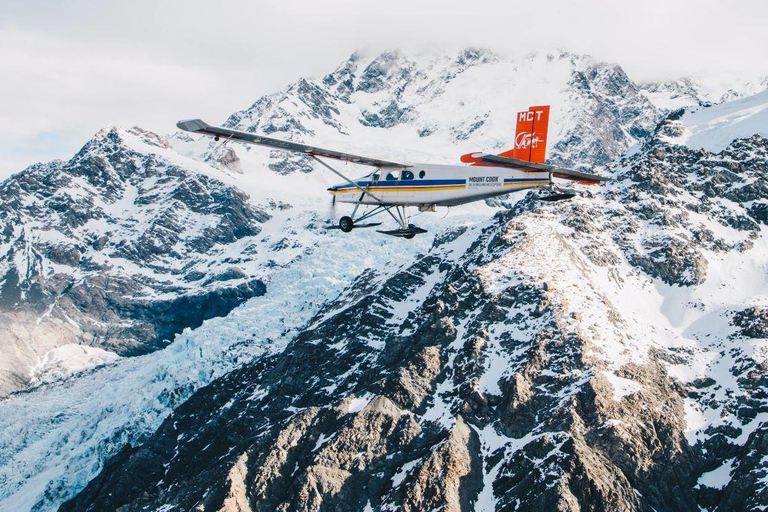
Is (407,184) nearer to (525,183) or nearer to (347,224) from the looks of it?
(347,224)

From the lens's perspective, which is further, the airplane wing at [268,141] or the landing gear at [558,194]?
the airplane wing at [268,141]

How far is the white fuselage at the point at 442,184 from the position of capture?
11406 cm

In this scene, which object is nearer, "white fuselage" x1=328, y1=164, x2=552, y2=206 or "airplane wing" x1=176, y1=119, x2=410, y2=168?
"airplane wing" x1=176, y1=119, x2=410, y2=168

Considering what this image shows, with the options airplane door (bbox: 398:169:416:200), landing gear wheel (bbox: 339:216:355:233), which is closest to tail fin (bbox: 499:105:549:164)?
airplane door (bbox: 398:169:416:200)

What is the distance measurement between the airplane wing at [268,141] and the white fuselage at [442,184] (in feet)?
5.21

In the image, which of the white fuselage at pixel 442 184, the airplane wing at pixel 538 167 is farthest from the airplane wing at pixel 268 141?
the airplane wing at pixel 538 167

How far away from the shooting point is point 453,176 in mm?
117125

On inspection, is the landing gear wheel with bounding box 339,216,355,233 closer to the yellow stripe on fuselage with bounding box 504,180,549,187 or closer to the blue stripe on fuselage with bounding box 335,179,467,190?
the blue stripe on fuselage with bounding box 335,179,467,190

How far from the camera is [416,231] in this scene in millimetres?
118188

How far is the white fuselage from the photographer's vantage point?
114062 mm

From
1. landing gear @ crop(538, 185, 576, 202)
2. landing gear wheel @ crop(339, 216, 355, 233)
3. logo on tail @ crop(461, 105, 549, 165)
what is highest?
logo on tail @ crop(461, 105, 549, 165)

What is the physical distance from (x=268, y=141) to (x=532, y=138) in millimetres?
30243

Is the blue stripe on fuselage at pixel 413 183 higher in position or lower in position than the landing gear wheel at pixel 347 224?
higher

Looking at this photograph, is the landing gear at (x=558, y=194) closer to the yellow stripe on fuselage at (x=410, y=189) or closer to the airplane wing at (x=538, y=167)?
the airplane wing at (x=538, y=167)
